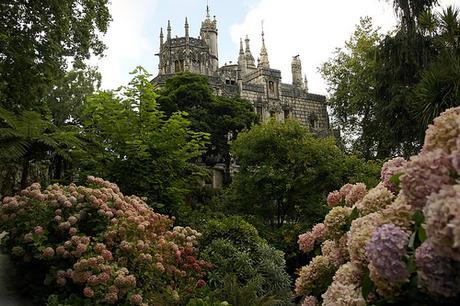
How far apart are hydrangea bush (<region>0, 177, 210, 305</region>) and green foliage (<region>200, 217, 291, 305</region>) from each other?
2.59ft

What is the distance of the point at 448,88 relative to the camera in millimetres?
10477

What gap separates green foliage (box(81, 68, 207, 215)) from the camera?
1055cm

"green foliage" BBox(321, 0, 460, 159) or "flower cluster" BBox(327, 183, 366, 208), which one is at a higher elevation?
"green foliage" BBox(321, 0, 460, 159)

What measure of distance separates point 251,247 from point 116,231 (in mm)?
3256

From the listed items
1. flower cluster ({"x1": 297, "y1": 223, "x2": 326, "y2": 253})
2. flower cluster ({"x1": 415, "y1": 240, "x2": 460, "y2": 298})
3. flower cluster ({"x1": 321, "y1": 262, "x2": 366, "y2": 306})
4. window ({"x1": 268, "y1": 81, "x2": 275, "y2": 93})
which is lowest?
flower cluster ({"x1": 321, "y1": 262, "x2": 366, "y2": 306})

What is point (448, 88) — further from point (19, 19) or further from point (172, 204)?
point (19, 19)

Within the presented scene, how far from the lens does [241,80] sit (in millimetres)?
48750

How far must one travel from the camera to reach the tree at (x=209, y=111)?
32.0 m

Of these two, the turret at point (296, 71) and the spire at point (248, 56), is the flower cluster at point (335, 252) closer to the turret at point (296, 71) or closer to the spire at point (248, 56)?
the turret at point (296, 71)

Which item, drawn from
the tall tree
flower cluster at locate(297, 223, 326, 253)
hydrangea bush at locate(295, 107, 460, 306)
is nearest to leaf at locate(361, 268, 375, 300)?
hydrangea bush at locate(295, 107, 460, 306)

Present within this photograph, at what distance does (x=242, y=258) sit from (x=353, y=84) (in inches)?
1000

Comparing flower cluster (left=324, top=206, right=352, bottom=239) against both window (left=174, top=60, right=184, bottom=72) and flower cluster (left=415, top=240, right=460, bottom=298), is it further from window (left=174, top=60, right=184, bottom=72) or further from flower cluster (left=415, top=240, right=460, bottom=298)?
window (left=174, top=60, right=184, bottom=72)

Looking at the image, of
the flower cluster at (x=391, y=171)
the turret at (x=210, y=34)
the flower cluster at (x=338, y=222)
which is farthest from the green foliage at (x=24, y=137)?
the turret at (x=210, y=34)

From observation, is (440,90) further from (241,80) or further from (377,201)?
(241,80)
